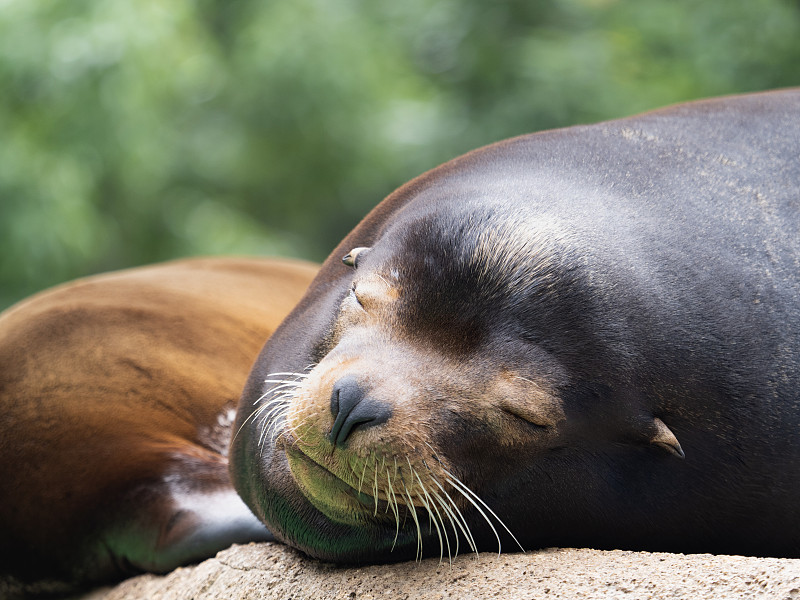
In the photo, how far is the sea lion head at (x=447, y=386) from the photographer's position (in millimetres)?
2529

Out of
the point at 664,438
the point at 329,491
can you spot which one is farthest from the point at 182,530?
the point at 664,438

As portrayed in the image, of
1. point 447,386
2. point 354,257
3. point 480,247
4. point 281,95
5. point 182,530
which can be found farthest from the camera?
point 281,95

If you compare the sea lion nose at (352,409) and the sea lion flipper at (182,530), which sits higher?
the sea lion nose at (352,409)

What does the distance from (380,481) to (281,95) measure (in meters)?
18.4

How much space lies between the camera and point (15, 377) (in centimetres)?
421

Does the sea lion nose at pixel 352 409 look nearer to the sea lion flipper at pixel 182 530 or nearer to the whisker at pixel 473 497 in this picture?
the whisker at pixel 473 497

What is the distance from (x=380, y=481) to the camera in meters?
2.55

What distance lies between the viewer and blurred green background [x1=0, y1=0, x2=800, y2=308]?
40.9 feet

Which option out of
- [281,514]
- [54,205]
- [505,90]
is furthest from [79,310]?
[505,90]

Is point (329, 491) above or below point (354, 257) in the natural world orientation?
below

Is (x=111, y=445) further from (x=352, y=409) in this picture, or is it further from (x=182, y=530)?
(x=352, y=409)

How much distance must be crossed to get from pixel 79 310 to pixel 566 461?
2769mm

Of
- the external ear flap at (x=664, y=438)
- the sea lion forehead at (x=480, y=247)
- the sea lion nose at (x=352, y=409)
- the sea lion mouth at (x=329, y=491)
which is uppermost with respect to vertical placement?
the sea lion forehead at (x=480, y=247)

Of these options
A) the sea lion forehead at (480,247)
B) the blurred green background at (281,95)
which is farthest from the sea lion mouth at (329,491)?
the blurred green background at (281,95)
